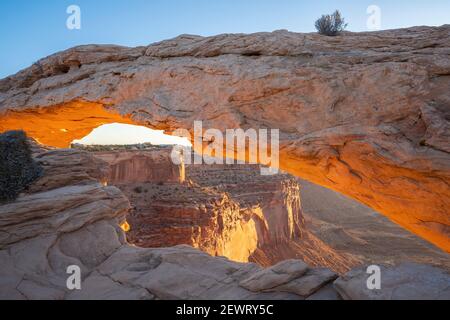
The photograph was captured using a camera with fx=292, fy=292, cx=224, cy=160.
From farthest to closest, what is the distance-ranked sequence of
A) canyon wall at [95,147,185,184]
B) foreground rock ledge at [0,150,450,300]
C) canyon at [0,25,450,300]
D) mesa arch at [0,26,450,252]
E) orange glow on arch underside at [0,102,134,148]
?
canyon wall at [95,147,185,184]
orange glow on arch underside at [0,102,134,148]
mesa arch at [0,26,450,252]
canyon at [0,25,450,300]
foreground rock ledge at [0,150,450,300]

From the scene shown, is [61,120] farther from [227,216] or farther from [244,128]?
[227,216]

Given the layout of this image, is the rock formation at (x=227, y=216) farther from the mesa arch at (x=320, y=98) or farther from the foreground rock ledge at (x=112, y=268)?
the foreground rock ledge at (x=112, y=268)

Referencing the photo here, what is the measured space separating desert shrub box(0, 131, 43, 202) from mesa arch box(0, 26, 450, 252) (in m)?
2.50

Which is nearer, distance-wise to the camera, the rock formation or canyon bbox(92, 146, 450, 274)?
the rock formation

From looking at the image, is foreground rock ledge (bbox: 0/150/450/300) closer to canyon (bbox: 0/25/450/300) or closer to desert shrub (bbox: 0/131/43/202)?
canyon (bbox: 0/25/450/300)

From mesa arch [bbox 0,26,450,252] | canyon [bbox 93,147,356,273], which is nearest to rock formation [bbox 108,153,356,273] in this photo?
canyon [bbox 93,147,356,273]

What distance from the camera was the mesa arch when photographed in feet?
18.4

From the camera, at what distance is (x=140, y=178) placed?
19.0 meters

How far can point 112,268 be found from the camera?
15.6ft

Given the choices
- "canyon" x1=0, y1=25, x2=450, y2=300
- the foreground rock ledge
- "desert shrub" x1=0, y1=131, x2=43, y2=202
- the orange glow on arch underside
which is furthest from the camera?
the orange glow on arch underside

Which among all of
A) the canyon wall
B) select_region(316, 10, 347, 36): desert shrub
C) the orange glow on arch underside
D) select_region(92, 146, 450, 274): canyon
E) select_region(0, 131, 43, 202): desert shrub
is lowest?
select_region(92, 146, 450, 274): canyon

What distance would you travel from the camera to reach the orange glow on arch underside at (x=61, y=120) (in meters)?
9.10

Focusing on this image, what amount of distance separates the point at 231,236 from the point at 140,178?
6.95 m
